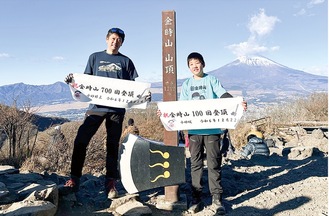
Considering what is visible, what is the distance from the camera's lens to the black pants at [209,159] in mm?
4094

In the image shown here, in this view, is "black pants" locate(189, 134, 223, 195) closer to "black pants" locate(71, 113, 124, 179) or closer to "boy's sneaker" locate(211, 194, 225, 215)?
"boy's sneaker" locate(211, 194, 225, 215)

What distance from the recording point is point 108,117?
404 centimetres

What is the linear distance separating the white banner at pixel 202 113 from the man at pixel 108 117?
2.07 feet

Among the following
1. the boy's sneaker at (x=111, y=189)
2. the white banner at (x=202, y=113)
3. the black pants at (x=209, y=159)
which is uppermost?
the white banner at (x=202, y=113)

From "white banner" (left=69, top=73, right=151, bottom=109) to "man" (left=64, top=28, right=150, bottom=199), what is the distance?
68 millimetres

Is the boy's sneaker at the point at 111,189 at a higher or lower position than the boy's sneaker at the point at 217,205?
higher

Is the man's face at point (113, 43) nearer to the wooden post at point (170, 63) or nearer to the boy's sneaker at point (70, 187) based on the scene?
the wooden post at point (170, 63)

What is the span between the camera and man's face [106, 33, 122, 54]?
12.9 feet

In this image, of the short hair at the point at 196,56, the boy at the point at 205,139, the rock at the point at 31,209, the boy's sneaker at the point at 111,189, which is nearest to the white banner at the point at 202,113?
the boy at the point at 205,139

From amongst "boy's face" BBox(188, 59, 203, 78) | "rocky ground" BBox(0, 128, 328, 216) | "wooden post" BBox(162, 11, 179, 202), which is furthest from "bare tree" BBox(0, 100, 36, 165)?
"boy's face" BBox(188, 59, 203, 78)

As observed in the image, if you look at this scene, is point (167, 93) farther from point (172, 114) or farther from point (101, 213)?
point (101, 213)

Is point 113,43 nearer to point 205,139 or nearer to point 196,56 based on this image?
point 196,56

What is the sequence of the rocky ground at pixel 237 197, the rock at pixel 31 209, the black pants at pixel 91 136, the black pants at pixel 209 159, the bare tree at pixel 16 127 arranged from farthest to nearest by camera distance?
the bare tree at pixel 16 127 < the black pants at pixel 209 159 < the black pants at pixel 91 136 < the rocky ground at pixel 237 197 < the rock at pixel 31 209

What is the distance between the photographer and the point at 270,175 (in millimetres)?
6156
